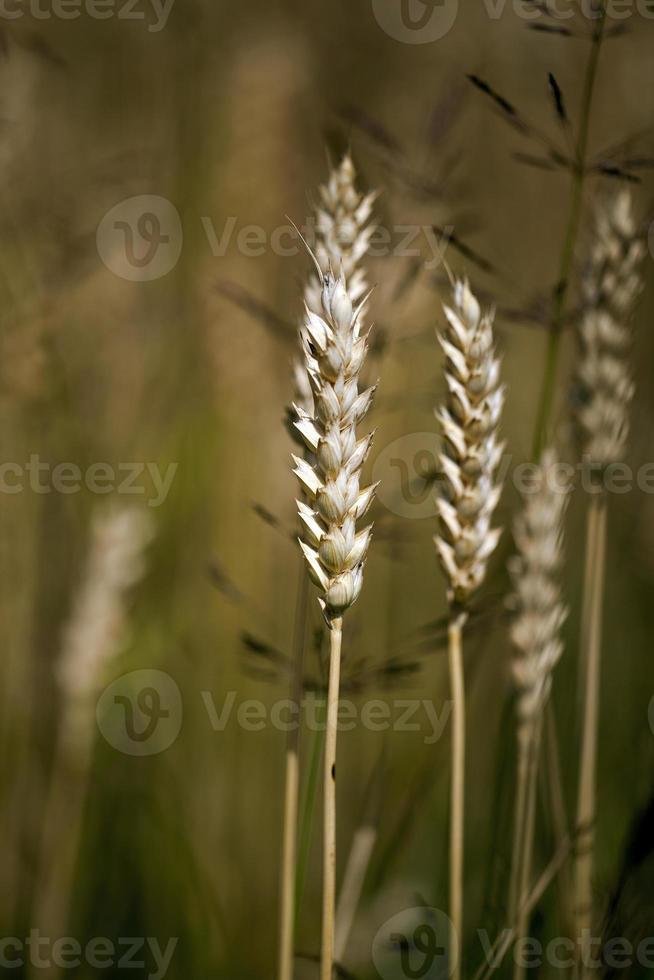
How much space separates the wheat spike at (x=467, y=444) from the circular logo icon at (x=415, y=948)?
576 millimetres

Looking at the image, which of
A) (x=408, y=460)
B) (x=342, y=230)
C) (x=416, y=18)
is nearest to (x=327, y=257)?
(x=342, y=230)

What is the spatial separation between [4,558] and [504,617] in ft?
3.25

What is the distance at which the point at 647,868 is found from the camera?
41.7 inches

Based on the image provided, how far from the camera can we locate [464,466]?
0.67 meters

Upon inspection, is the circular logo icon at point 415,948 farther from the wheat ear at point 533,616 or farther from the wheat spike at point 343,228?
the wheat spike at point 343,228

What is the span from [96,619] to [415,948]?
58 cm

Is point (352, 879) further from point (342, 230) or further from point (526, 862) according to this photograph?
point (342, 230)

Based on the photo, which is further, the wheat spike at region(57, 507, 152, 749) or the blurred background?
the blurred background

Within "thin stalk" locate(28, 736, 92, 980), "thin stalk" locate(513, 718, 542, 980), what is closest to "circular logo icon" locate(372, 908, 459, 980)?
"thin stalk" locate(513, 718, 542, 980)

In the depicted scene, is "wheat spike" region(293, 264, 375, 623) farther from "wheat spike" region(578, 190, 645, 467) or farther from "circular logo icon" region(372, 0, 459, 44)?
"circular logo icon" region(372, 0, 459, 44)

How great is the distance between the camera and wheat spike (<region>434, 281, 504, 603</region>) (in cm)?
66

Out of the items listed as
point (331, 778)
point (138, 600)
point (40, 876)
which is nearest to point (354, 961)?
point (40, 876)

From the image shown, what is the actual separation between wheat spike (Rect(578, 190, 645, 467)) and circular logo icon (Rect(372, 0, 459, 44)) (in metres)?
2.62

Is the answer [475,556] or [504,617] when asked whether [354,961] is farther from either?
[475,556]
